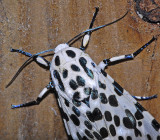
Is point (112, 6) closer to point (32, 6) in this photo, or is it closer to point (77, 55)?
point (77, 55)

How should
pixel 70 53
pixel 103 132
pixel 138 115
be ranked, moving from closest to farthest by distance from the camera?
pixel 103 132 < pixel 138 115 < pixel 70 53

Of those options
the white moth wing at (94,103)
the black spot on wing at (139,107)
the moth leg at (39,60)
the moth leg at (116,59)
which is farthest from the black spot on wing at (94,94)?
the moth leg at (39,60)

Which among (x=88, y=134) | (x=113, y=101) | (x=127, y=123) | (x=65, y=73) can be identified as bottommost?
(x=88, y=134)

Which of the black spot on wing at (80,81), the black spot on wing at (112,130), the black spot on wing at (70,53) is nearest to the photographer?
the black spot on wing at (112,130)

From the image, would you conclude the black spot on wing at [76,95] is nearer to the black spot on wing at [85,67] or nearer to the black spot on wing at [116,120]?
the black spot on wing at [85,67]

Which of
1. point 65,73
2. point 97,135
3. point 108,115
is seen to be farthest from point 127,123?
point 65,73

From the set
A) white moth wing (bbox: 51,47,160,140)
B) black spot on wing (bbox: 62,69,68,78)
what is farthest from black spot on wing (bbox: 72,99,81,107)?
black spot on wing (bbox: 62,69,68,78)

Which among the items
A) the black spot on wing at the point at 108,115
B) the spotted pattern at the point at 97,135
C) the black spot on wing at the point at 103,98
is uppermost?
the black spot on wing at the point at 103,98

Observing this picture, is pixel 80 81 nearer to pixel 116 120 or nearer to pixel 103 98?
pixel 103 98
